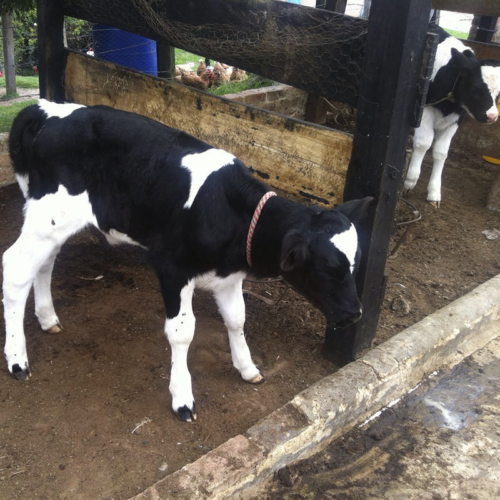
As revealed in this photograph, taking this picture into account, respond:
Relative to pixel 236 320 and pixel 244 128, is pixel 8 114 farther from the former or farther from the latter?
pixel 236 320

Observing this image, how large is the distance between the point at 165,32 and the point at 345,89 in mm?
1745

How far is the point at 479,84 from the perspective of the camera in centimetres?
628

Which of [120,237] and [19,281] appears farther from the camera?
[120,237]

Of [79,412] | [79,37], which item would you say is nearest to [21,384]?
[79,412]

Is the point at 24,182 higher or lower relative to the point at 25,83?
higher

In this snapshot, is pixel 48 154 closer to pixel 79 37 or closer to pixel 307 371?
pixel 307 371

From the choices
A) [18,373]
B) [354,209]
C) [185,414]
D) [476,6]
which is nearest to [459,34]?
[476,6]

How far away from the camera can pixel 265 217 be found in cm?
326

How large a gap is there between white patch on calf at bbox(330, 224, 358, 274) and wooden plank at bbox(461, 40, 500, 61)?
6.41 meters

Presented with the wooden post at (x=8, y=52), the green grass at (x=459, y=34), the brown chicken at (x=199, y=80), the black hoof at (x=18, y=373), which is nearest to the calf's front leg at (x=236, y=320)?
the black hoof at (x=18, y=373)

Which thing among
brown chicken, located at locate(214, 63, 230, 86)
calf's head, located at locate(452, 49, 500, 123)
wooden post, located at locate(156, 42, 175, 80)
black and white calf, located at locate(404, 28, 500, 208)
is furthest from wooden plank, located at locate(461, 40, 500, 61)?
brown chicken, located at locate(214, 63, 230, 86)

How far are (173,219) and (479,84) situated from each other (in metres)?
4.33

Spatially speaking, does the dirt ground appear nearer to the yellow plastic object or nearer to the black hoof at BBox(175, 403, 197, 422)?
the black hoof at BBox(175, 403, 197, 422)

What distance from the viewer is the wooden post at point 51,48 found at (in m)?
5.27
